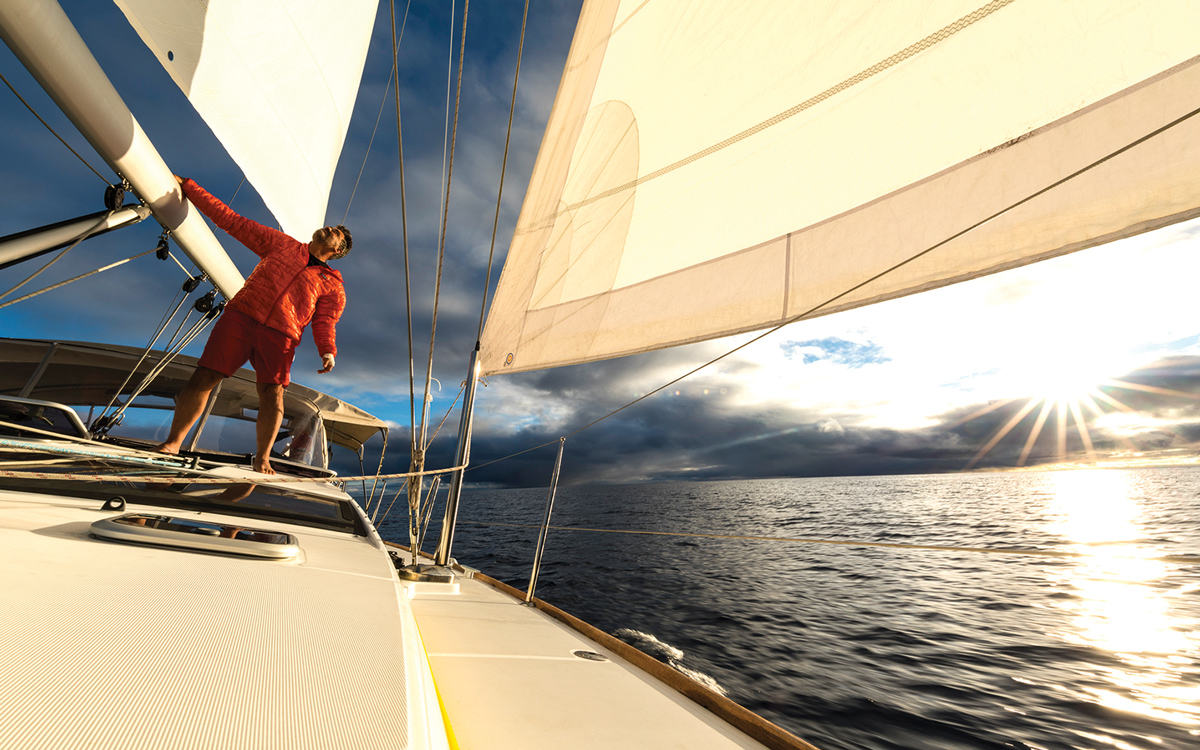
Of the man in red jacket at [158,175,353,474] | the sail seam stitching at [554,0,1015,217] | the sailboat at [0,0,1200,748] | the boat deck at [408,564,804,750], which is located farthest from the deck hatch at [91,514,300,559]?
the sail seam stitching at [554,0,1015,217]

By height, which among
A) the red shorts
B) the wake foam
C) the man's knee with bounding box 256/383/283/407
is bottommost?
the wake foam

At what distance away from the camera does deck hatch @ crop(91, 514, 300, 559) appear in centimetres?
98

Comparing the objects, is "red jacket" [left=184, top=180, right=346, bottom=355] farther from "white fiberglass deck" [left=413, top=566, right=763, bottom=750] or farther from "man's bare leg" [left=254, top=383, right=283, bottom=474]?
"white fiberglass deck" [left=413, top=566, right=763, bottom=750]

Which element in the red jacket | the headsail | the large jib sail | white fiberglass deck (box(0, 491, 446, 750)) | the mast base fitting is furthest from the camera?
the red jacket

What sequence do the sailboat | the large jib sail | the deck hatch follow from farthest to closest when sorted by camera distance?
the large jib sail, the deck hatch, the sailboat

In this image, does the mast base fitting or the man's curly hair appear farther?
the man's curly hair

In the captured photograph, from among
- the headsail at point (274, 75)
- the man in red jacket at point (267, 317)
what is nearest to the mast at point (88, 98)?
the man in red jacket at point (267, 317)

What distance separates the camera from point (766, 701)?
381 cm

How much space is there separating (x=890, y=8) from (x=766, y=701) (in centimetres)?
435

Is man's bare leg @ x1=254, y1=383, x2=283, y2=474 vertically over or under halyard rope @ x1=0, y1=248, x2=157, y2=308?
under

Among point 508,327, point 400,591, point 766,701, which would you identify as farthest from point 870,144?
point 766,701

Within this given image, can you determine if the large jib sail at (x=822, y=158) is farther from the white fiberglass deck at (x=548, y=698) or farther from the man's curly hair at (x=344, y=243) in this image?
the white fiberglass deck at (x=548, y=698)

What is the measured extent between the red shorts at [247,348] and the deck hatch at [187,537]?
1.61m

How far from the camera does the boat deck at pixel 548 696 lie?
3.36 feet
